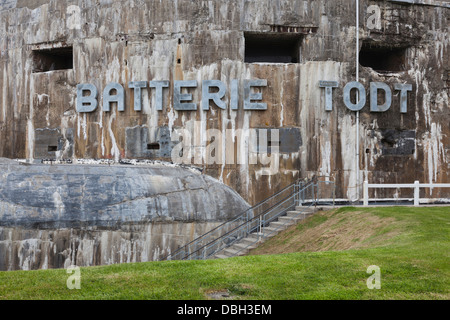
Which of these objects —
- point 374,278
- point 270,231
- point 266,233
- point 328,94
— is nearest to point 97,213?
point 266,233

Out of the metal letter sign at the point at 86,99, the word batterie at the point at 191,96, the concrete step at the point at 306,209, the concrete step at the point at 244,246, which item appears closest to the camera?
the concrete step at the point at 244,246

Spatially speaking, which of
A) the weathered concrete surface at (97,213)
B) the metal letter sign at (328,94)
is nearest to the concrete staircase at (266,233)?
the weathered concrete surface at (97,213)

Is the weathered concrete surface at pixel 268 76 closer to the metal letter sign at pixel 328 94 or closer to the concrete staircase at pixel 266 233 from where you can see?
the metal letter sign at pixel 328 94

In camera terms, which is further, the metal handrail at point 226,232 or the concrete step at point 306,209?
the concrete step at point 306,209

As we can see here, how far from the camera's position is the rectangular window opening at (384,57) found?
17219 millimetres

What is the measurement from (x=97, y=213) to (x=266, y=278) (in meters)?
6.99

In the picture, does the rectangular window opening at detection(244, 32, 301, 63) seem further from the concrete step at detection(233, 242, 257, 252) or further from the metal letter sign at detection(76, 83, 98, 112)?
the concrete step at detection(233, 242, 257, 252)

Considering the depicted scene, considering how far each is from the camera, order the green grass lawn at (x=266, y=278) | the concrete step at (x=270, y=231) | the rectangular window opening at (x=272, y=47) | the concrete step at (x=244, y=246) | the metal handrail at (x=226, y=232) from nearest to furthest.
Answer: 1. the green grass lawn at (x=266, y=278)
2. the concrete step at (x=244, y=246)
3. the metal handrail at (x=226, y=232)
4. the concrete step at (x=270, y=231)
5. the rectangular window opening at (x=272, y=47)

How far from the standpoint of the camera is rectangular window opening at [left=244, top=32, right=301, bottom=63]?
16.6m

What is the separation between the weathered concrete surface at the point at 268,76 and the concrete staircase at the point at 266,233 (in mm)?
1711

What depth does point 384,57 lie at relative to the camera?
61.2ft

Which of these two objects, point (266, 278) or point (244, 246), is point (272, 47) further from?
point (266, 278)

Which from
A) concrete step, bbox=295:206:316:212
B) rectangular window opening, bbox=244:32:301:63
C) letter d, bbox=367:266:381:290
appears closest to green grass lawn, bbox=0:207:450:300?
letter d, bbox=367:266:381:290
